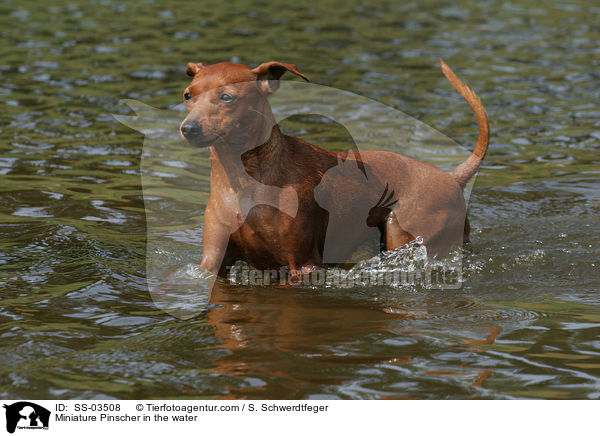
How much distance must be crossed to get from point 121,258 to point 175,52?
9.60 meters

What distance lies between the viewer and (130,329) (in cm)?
565

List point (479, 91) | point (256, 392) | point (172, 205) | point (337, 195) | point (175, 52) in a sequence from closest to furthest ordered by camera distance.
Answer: point (256, 392), point (337, 195), point (172, 205), point (479, 91), point (175, 52)

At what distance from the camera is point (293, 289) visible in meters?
6.42

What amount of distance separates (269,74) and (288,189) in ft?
2.80

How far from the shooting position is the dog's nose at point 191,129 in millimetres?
5738

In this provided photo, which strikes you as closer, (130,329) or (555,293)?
(130,329)

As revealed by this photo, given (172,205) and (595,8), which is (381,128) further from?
(595,8)

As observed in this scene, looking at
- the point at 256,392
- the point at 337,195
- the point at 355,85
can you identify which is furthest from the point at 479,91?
the point at 256,392

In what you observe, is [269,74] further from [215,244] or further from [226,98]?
[215,244]

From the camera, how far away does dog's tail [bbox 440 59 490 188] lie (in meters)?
6.97

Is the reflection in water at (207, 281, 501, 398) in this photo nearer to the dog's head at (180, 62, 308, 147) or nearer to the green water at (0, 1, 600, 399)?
the green water at (0, 1, 600, 399)

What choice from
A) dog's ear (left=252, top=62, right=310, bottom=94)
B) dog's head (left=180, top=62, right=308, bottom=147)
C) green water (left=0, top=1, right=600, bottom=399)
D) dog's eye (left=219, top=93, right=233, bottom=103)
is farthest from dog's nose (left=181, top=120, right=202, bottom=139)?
green water (left=0, top=1, right=600, bottom=399)

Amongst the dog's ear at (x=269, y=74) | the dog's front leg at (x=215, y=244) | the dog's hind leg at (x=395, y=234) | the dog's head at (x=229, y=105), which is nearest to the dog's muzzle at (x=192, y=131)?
the dog's head at (x=229, y=105)

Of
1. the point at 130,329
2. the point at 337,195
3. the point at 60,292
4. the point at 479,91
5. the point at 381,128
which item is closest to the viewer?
the point at 130,329
